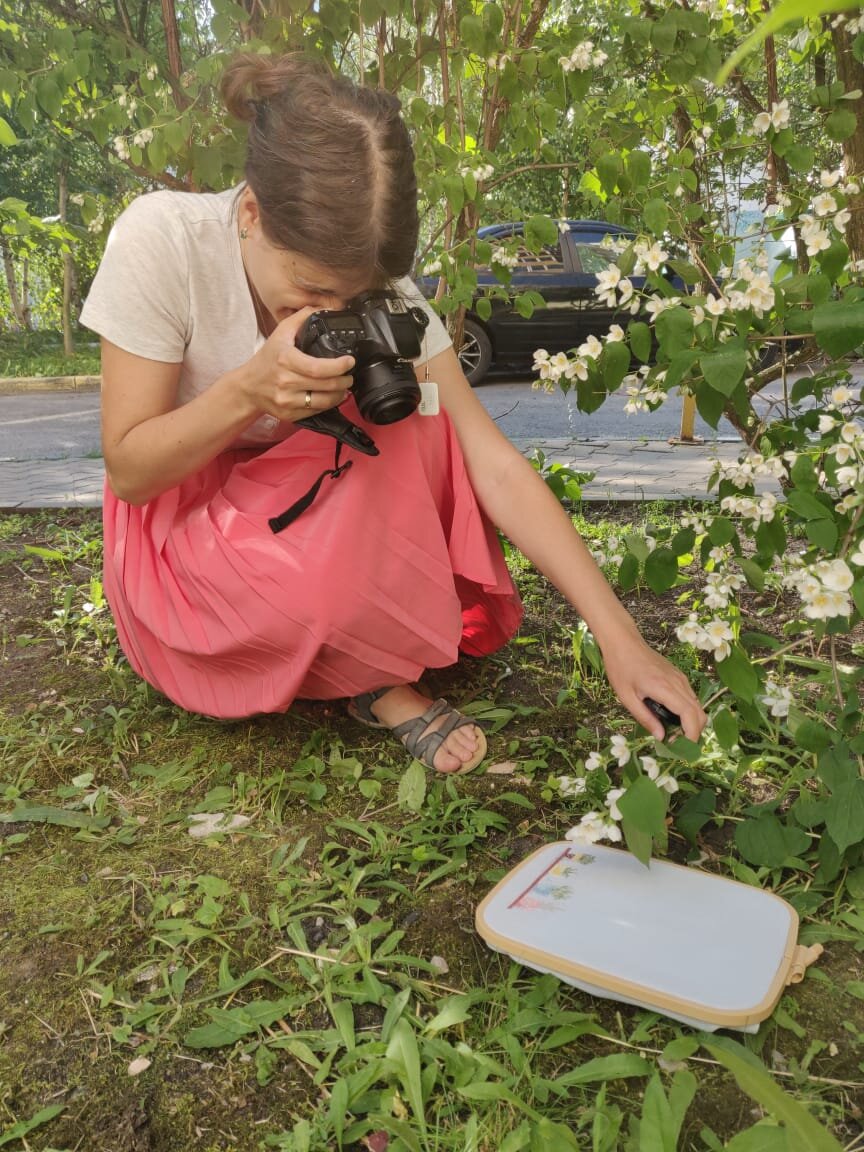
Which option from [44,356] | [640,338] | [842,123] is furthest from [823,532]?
[44,356]

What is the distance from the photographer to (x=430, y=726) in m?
1.76

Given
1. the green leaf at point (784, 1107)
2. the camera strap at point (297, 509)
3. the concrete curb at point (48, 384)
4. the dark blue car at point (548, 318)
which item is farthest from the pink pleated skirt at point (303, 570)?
the concrete curb at point (48, 384)

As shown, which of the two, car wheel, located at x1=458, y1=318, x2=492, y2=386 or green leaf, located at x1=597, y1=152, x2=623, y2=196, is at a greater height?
green leaf, located at x1=597, y1=152, x2=623, y2=196

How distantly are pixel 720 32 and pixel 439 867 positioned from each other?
1.94m

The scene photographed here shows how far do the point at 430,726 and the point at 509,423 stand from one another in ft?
15.7

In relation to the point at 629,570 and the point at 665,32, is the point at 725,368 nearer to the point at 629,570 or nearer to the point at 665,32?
the point at 629,570

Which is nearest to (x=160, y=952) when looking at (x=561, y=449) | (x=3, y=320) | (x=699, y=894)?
(x=699, y=894)

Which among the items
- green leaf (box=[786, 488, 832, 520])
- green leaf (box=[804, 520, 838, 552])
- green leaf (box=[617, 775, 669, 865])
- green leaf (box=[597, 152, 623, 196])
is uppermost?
green leaf (box=[597, 152, 623, 196])

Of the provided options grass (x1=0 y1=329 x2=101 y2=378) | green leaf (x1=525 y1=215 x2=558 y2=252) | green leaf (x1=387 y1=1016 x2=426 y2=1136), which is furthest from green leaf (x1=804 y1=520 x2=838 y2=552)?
grass (x1=0 y1=329 x2=101 y2=378)

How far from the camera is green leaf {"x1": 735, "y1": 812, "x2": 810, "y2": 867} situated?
137 cm

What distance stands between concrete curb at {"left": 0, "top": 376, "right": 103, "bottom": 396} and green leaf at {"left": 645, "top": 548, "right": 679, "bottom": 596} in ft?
32.4

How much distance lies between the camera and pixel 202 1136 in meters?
1.01

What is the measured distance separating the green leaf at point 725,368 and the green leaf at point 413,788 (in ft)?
2.80

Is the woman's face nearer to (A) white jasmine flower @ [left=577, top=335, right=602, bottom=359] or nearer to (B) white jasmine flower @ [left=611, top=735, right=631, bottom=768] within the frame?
(A) white jasmine flower @ [left=577, top=335, right=602, bottom=359]
